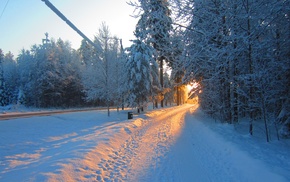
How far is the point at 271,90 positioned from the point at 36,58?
145 feet

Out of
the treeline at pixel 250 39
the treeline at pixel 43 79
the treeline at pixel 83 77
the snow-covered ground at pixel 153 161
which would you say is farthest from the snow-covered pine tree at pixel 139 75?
the treeline at pixel 43 79

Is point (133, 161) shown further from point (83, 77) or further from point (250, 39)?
point (83, 77)

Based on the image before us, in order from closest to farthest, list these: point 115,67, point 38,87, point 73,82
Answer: point 115,67 < point 38,87 < point 73,82

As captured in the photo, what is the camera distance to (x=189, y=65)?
7777 mm

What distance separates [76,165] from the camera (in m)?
5.48

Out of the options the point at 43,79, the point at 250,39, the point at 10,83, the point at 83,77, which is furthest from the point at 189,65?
the point at 10,83

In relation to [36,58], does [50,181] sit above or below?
below

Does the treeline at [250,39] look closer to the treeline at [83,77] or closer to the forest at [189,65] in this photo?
the forest at [189,65]

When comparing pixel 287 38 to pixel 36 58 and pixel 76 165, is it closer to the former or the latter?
pixel 76 165

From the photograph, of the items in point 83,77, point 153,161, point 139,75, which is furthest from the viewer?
point 83,77

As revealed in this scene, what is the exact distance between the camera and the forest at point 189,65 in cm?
602

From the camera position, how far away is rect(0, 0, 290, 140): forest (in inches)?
237

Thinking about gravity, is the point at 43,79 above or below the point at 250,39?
above

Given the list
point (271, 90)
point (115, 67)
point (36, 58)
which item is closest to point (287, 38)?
point (271, 90)
